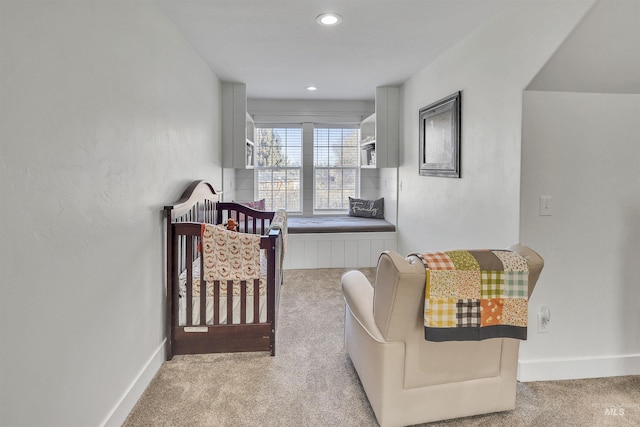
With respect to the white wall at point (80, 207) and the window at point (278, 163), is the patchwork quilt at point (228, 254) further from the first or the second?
the window at point (278, 163)

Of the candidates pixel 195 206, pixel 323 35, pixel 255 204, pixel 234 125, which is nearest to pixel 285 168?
pixel 255 204

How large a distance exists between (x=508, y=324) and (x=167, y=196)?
2.18 meters

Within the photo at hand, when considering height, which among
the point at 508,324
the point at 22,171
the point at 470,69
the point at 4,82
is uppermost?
the point at 470,69

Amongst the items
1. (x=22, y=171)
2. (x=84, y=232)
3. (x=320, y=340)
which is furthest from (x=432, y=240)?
(x=22, y=171)

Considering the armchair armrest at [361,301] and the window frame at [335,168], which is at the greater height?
the window frame at [335,168]

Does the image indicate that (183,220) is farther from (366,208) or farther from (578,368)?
(366,208)

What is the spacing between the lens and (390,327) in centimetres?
177

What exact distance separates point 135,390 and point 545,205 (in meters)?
2.50

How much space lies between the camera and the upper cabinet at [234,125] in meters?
4.70

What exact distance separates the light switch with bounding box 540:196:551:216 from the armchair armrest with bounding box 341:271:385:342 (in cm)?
110

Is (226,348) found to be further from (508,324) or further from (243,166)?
(243,166)

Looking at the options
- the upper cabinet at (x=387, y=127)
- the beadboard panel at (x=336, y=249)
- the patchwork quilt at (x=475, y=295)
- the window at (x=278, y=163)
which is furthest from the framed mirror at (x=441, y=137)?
the window at (x=278, y=163)

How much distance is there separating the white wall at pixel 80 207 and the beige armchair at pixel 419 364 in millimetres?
1235

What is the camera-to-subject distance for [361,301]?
2.16m
